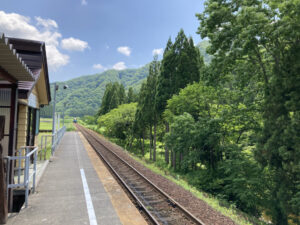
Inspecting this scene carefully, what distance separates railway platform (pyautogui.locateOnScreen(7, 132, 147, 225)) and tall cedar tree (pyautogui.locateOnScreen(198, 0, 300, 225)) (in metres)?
7.30

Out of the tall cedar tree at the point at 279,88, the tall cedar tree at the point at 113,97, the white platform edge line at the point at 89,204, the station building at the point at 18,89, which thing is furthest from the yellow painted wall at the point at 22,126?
the tall cedar tree at the point at 113,97

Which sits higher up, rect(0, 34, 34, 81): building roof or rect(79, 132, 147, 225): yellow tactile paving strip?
rect(0, 34, 34, 81): building roof

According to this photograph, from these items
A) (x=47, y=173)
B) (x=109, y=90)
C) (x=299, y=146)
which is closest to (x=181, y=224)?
(x=299, y=146)

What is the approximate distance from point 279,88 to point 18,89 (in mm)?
11020

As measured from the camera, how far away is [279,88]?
9.81 metres

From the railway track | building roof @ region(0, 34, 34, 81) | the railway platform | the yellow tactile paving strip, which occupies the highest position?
building roof @ region(0, 34, 34, 81)

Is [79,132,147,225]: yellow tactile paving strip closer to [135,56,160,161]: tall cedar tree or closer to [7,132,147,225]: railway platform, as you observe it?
[7,132,147,225]: railway platform

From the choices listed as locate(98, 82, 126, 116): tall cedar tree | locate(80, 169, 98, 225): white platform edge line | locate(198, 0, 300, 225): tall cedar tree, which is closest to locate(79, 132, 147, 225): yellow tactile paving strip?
locate(80, 169, 98, 225): white platform edge line

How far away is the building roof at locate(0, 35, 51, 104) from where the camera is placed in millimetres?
4340

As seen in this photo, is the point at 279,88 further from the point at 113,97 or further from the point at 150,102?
the point at 113,97

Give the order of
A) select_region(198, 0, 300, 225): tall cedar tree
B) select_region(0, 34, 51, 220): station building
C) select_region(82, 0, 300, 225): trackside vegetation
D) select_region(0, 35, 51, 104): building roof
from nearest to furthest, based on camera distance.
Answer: select_region(0, 35, 51, 104): building roof → select_region(0, 34, 51, 220): station building → select_region(198, 0, 300, 225): tall cedar tree → select_region(82, 0, 300, 225): trackside vegetation

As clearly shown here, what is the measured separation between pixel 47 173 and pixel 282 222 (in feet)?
40.2

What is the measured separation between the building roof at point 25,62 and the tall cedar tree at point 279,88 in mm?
9183

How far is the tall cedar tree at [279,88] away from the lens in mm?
8806
